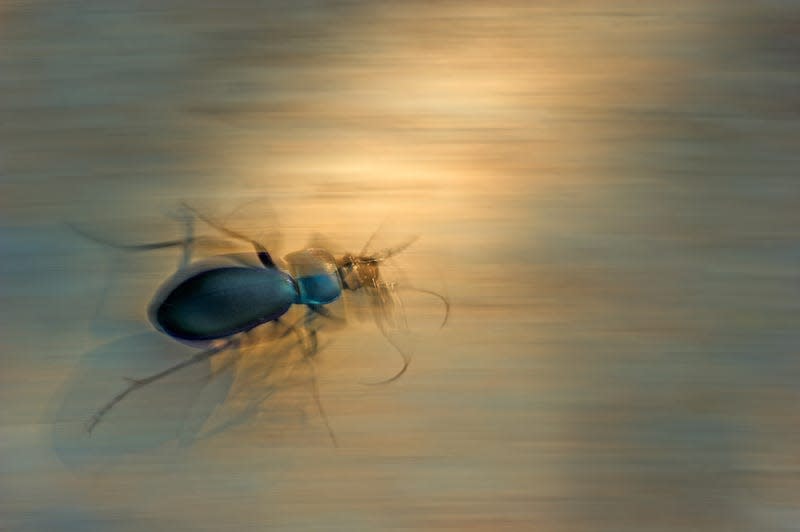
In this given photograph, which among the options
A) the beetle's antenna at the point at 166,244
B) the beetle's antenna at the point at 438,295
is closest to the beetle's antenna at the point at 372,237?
the beetle's antenna at the point at 438,295

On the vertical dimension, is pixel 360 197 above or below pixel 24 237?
above

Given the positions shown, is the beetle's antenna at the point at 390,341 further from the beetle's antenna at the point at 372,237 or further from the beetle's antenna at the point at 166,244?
the beetle's antenna at the point at 166,244

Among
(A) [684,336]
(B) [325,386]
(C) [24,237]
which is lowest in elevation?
(B) [325,386]

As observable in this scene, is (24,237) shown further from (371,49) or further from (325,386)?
(371,49)

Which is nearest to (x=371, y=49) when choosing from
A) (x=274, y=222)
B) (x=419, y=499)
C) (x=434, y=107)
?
(x=434, y=107)

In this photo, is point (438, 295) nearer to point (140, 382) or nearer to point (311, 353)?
point (311, 353)

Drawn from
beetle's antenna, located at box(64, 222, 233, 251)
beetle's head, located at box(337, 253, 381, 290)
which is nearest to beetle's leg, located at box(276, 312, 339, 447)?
beetle's head, located at box(337, 253, 381, 290)

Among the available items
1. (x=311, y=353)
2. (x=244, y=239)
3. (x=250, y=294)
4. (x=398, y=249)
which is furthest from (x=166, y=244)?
(x=398, y=249)
